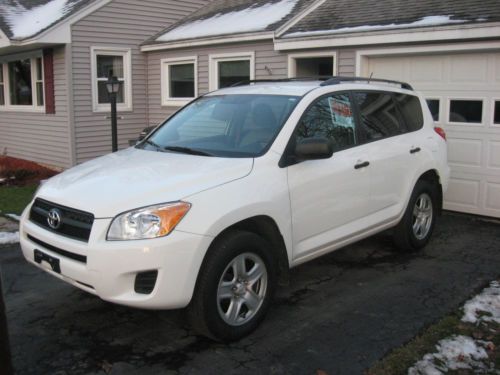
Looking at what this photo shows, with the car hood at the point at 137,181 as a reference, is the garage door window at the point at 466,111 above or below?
above

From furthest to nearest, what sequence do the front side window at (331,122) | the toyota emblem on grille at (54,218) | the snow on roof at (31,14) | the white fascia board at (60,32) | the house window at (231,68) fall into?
the snow on roof at (31,14)
the white fascia board at (60,32)
the house window at (231,68)
the front side window at (331,122)
the toyota emblem on grille at (54,218)

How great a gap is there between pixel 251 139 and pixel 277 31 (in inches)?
236

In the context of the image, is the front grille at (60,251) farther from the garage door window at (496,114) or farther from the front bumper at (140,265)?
the garage door window at (496,114)

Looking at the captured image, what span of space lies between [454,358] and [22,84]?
13.3 metres

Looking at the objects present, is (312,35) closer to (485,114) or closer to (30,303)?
(485,114)

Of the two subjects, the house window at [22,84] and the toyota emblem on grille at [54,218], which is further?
the house window at [22,84]

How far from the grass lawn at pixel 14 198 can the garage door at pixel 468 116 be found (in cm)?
632

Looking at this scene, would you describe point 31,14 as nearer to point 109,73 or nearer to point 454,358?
point 109,73

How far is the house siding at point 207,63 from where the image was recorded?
30.3 feet

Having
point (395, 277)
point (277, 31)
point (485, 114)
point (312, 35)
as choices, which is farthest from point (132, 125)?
point (395, 277)

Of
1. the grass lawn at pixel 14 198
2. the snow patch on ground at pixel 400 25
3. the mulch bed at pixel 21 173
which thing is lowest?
the grass lawn at pixel 14 198

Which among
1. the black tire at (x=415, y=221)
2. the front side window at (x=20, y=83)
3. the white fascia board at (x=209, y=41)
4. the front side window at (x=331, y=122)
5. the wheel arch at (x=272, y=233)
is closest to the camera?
the wheel arch at (x=272, y=233)

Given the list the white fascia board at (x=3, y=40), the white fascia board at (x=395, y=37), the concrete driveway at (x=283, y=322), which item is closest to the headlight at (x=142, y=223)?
the concrete driveway at (x=283, y=322)

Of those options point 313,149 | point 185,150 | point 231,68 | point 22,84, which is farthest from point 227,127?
point 22,84
